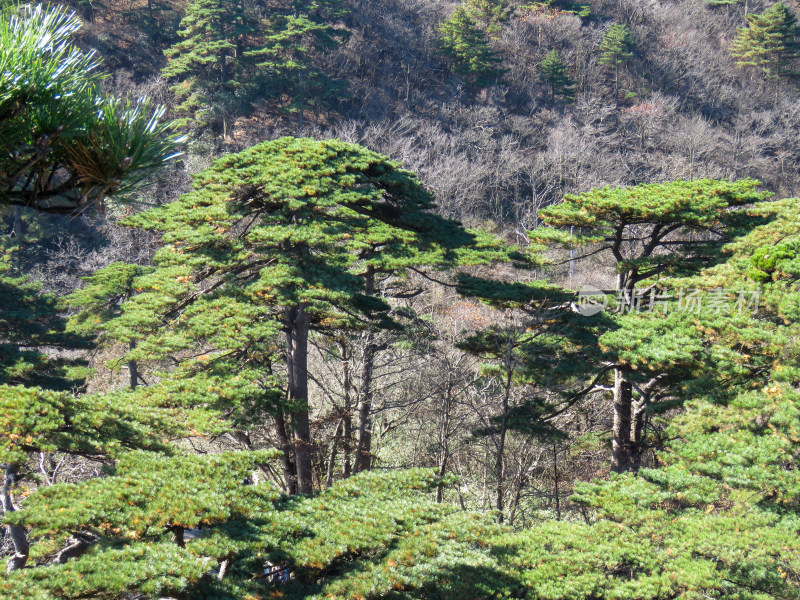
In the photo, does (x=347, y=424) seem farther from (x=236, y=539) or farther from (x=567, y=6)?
(x=567, y=6)

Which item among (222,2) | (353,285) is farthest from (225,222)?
(222,2)

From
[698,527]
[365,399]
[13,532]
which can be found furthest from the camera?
[365,399]

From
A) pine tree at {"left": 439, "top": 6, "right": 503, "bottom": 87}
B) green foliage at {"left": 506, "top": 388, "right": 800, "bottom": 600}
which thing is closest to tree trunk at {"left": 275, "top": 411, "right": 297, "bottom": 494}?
green foliage at {"left": 506, "top": 388, "right": 800, "bottom": 600}

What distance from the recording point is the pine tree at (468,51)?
3200 cm

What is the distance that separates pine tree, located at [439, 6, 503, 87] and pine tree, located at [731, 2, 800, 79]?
49.1 feet

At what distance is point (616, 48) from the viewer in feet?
110

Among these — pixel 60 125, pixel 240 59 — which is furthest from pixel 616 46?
pixel 60 125

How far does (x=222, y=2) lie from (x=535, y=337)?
25644 millimetres

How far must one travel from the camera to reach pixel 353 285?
8.45 meters

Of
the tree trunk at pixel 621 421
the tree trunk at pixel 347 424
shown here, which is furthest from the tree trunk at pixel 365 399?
the tree trunk at pixel 621 421

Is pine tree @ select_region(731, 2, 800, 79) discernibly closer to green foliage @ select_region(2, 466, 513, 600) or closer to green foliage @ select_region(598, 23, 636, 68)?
green foliage @ select_region(598, 23, 636, 68)

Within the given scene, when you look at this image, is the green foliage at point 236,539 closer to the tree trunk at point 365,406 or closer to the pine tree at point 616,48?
the tree trunk at point 365,406

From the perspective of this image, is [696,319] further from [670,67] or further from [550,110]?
[670,67]

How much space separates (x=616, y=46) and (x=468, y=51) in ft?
28.9
